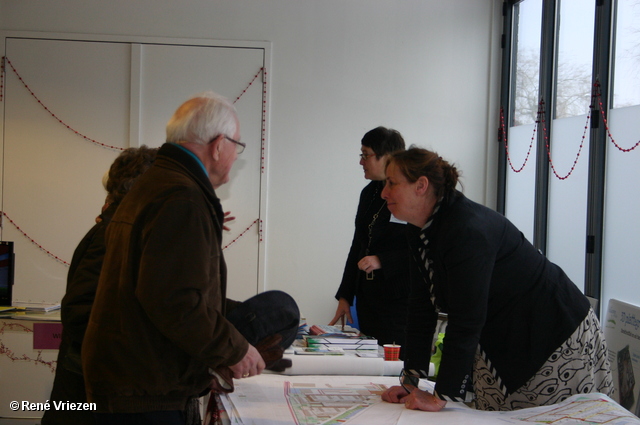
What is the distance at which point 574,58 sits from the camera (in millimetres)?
3965

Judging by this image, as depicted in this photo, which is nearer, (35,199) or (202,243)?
(202,243)

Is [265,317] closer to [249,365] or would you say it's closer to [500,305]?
[249,365]

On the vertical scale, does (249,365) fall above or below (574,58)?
below

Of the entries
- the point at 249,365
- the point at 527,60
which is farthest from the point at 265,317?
the point at 527,60

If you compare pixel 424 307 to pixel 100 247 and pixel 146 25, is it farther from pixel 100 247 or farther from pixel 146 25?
pixel 146 25

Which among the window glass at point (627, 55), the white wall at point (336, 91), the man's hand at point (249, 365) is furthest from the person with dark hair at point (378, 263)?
the white wall at point (336, 91)

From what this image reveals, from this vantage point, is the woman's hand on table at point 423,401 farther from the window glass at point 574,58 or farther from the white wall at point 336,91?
the white wall at point 336,91

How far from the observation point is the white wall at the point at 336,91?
496cm

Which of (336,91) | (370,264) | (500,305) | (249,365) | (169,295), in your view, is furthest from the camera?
(336,91)

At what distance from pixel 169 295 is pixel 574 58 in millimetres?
3499

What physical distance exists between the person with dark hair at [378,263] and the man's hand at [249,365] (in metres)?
1.25

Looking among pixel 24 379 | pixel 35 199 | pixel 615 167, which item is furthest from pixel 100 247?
pixel 35 199

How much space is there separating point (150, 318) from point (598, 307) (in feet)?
9.91

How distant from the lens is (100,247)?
175 centimetres
